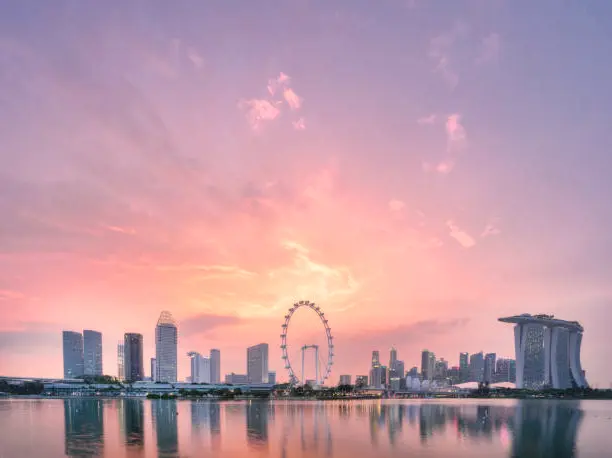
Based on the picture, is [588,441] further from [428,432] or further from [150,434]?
[150,434]

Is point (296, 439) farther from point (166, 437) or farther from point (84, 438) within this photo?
point (84, 438)

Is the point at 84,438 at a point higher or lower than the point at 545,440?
higher

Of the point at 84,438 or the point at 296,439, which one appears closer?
the point at 296,439

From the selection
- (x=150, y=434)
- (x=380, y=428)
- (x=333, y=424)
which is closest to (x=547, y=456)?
(x=380, y=428)

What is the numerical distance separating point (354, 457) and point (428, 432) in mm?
27825

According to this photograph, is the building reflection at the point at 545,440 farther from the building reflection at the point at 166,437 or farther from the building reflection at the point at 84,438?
the building reflection at the point at 84,438

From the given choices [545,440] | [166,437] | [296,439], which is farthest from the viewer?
[545,440]

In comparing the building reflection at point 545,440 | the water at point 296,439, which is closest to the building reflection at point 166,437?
the water at point 296,439

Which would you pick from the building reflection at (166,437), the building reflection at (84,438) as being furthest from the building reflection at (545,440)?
the building reflection at (84,438)

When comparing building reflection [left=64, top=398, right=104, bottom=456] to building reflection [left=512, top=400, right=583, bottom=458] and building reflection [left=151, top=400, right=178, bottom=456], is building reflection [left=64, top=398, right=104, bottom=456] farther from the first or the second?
building reflection [left=512, top=400, right=583, bottom=458]

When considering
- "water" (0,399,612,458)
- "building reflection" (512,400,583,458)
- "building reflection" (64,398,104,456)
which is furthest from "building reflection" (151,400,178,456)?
"building reflection" (512,400,583,458)

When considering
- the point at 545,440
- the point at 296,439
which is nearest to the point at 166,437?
the point at 296,439

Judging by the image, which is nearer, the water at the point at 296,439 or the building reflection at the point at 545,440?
the water at the point at 296,439

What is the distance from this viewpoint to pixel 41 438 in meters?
63.8
